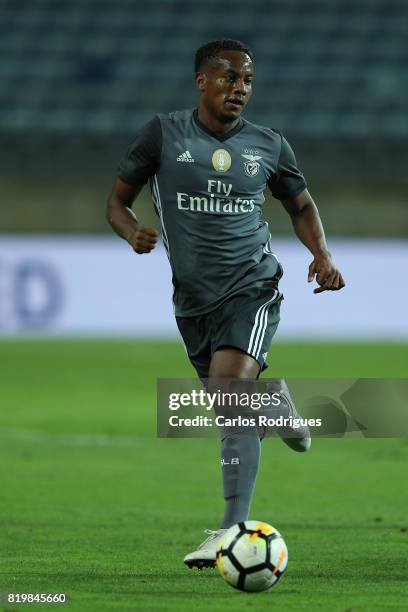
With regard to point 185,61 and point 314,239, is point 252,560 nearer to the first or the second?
point 314,239

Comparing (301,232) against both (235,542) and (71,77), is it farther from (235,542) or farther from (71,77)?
(71,77)

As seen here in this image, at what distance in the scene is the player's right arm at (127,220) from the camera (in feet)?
16.7

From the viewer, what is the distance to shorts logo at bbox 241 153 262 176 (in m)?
5.45

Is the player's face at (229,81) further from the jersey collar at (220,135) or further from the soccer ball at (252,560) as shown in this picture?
the soccer ball at (252,560)

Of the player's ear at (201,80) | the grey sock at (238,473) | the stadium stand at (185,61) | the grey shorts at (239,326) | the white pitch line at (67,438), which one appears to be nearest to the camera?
the grey sock at (238,473)

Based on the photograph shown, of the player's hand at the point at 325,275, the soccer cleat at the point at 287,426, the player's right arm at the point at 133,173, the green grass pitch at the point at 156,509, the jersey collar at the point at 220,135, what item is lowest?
the green grass pitch at the point at 156,509

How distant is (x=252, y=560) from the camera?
4543 mm

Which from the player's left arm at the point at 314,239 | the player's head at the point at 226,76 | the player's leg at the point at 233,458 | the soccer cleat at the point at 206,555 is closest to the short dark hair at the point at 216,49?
Result: the player's head at the point at 226,76

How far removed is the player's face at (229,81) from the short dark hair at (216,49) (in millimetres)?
22

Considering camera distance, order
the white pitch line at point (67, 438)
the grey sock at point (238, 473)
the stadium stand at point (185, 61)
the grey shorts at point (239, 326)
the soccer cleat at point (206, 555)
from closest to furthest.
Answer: the soccer cleat at point (206, 555), the grey sock at point (238, 473), the grey shorts at point (239, 326), the white pitch line at point (67, 438), the stadium stand at point (185, 61)

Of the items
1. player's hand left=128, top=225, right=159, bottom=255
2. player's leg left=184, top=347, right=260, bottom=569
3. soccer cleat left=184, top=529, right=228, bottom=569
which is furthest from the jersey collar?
soccer cleat left=184, top=529, right=228, bottom=569

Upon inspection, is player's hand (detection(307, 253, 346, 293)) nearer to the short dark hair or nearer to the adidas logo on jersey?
the adidas logo on jersey

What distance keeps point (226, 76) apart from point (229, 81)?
0.02 metres

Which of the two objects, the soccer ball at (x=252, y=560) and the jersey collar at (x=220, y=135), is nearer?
the soccer ball at (x=252, y=560)
